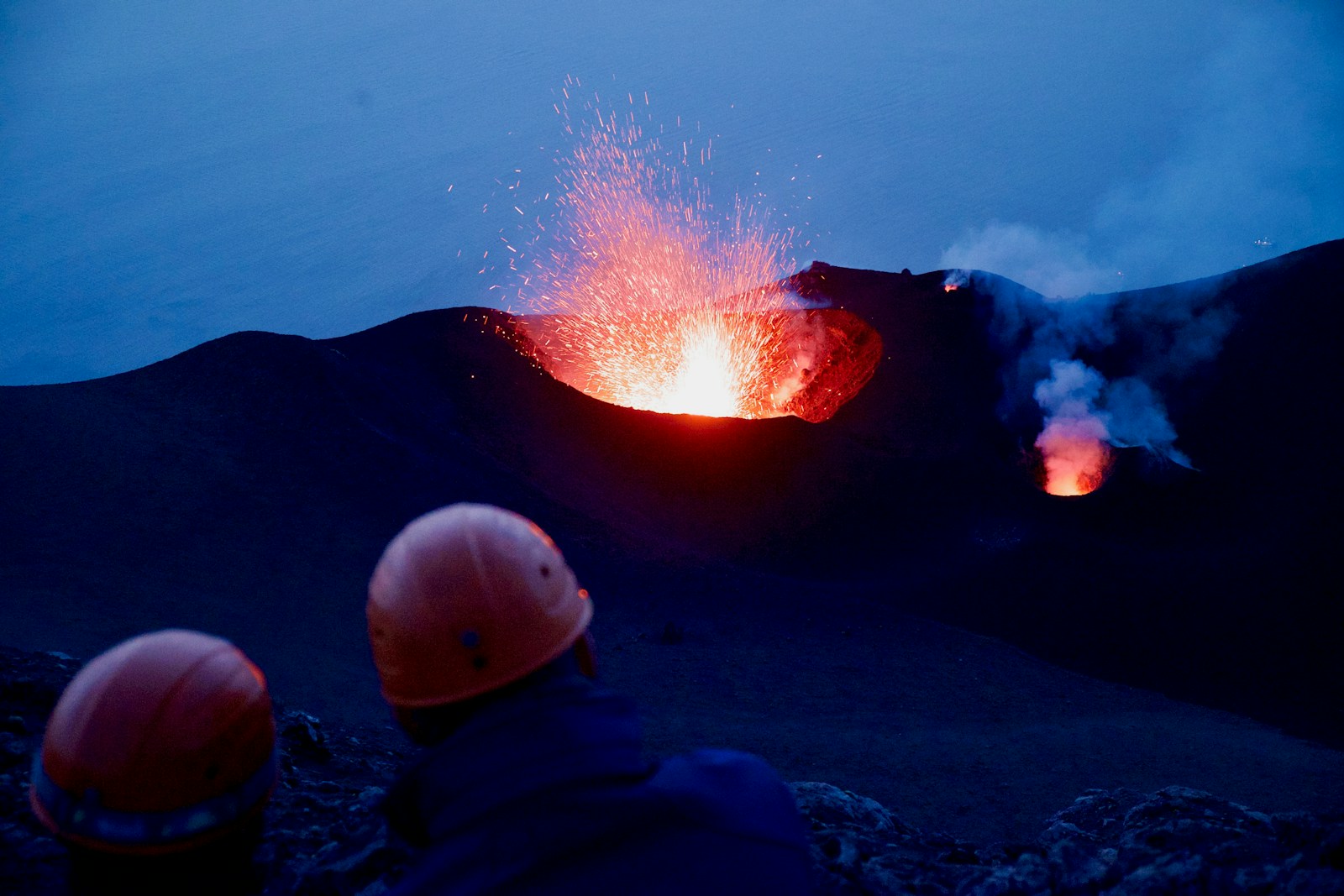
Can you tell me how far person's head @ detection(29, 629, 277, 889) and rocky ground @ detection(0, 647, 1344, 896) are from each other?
97 cm

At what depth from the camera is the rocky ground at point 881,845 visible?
2.26m

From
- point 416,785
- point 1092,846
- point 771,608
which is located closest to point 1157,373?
point 771,608

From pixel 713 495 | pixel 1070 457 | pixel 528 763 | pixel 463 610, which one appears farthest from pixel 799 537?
pixel 528 763

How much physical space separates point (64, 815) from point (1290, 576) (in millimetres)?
8210

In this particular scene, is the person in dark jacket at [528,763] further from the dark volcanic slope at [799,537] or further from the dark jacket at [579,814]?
the dark volcanic slope at [799,537]

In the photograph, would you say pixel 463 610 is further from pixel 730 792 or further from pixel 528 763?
pixel 730 792

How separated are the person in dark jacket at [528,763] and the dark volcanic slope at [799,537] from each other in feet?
11.5

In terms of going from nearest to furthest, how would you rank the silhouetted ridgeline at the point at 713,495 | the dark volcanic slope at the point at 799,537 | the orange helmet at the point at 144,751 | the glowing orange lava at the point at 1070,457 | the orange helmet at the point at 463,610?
the orange helmet at the point at 144,751 < the orange helmet at the point at 463,610 < the dark volcanic slope at the point at 799,537 < the silhouetted ridgeline at the point at 713,495 < the glowing orange lava at the point at 1070,457

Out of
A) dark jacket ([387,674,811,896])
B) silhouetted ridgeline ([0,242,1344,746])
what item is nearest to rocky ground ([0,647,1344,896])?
dark jacket ([387,674,811,896])

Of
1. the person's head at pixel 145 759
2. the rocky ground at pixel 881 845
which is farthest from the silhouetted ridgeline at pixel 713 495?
the person's head at pixel 145 759

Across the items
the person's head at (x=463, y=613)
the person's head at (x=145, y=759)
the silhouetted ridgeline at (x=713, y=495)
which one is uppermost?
the silhouetted ridgeline at (x=713, y=495)

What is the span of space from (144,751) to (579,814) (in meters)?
0.67

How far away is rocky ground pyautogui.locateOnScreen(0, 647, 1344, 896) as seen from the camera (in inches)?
89.0

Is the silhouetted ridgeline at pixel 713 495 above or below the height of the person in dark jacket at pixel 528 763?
above
